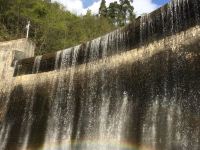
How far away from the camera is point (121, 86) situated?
44.5ft

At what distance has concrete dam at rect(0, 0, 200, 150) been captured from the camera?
1145 centimetres

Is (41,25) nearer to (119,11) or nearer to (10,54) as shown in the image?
(10,54)

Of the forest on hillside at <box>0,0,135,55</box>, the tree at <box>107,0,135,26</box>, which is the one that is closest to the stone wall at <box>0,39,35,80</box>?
the forest on hillside at <box>0,0,135,55</box>

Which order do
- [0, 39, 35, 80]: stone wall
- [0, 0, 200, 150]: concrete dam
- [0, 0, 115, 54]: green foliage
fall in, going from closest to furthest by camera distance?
[0, 0, 200, 150]: concrete dam → [0, 39, 35, 80]: stone wall → [0, 0, 115, 54]: green foliage

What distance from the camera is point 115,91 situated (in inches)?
540

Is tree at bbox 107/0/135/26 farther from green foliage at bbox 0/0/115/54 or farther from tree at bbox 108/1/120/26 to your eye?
green foliage at bbox 0/0/115/54

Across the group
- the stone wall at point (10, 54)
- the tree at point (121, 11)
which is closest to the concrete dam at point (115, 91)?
the stone wall at point (10, 54)

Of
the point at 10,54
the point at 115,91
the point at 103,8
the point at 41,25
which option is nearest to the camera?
the point at 115,91

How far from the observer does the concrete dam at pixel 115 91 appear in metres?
11.5

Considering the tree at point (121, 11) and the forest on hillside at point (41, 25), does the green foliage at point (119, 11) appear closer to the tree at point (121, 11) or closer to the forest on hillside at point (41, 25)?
the tree at point (121, 11)

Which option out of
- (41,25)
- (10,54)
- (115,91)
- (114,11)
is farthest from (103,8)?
Result: (115,91)

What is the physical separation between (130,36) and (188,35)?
102 inches

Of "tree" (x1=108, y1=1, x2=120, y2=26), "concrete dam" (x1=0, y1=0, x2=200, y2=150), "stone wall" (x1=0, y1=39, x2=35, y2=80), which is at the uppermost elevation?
"tree" (x1=108, y1=1, x2=120, y2=26)

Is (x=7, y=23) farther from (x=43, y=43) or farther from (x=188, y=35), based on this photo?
(x=188, y=35)
